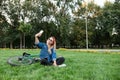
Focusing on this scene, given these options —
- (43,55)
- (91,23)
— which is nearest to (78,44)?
(91,23)

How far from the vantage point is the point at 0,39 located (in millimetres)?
53812

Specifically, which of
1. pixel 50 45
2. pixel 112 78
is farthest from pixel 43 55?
pixel 112 78

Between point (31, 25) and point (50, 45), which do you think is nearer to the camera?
point (50, 45)

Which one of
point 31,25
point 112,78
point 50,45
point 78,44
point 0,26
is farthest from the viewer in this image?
point 78,44

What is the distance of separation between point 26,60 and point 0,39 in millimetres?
44572

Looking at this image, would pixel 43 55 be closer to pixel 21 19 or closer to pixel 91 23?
pixel 21 19

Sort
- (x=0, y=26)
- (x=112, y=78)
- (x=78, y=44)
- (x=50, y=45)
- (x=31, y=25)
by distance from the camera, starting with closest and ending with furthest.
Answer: (x=112, y=78) → (x=50, y=45) → (x=31, y=25) → (x=0, y=26) → (x=78, y=44)

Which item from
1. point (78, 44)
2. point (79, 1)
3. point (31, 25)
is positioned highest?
point (79, 1)

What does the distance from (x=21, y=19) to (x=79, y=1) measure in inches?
422

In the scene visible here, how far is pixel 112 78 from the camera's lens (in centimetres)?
701

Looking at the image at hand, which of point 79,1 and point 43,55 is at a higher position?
point 79,1

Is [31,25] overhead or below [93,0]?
below

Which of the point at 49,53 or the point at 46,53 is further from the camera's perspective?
the point at 46,53

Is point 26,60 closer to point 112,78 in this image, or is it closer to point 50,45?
point 50,45
